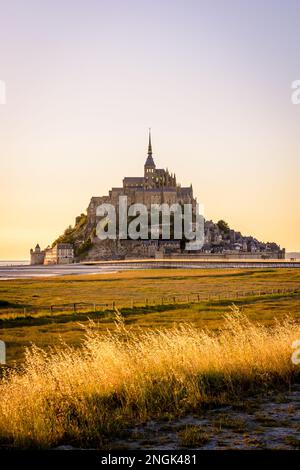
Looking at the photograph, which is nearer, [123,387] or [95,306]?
[123,387]

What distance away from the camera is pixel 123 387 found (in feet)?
35.3

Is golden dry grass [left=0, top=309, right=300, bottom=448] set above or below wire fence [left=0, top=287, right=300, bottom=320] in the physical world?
above

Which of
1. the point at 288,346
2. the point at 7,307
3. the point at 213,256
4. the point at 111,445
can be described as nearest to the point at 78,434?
the point at 111,445

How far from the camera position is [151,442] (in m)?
8.20

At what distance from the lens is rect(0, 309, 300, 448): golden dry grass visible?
869cm

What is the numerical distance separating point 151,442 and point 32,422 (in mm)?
1940

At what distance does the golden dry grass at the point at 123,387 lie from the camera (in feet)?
28.5

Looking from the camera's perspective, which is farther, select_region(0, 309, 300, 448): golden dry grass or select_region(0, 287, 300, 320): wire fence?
select_region(0, 287, 300, 320): wire fence

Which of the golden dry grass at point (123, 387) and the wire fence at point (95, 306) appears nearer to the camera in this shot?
the golden dry grass at point (123, 387)

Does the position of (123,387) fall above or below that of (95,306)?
above

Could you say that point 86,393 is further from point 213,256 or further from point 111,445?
point 213,256

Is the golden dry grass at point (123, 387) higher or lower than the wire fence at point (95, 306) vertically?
higher
